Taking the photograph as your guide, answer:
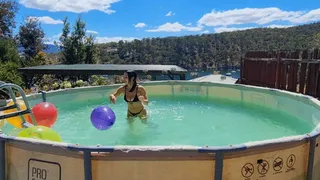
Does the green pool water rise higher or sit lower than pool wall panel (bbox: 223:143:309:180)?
lower

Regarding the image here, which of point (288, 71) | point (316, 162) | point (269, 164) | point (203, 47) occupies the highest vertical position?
point (203, 47)

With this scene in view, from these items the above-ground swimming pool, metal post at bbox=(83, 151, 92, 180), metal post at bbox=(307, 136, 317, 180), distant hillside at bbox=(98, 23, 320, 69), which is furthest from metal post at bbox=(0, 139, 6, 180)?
distant hillside at bbox=(98, 23, 320, 69)

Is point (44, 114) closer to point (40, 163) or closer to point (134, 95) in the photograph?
point (134, 95)

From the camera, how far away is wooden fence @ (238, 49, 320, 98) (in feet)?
23.7

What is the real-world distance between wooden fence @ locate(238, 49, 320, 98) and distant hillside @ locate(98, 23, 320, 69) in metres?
60.1

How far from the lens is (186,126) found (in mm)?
5828

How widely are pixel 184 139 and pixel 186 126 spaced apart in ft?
3.06

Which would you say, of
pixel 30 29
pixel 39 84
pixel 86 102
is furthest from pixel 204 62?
pixel 86 102

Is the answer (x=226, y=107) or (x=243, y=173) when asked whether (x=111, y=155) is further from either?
(x=226, y=107)

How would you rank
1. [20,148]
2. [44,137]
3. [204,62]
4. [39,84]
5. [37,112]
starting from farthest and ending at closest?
[204,62] → [39,84] → [37,112] → [44,137] → [20,148]

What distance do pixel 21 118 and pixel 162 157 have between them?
9.21ft

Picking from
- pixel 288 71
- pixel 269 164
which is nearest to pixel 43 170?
pixel 269 164

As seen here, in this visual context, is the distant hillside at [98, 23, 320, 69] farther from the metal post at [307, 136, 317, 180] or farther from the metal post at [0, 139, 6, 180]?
the metal post at [307, 136, 317, 180]

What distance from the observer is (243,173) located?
2.49 m
